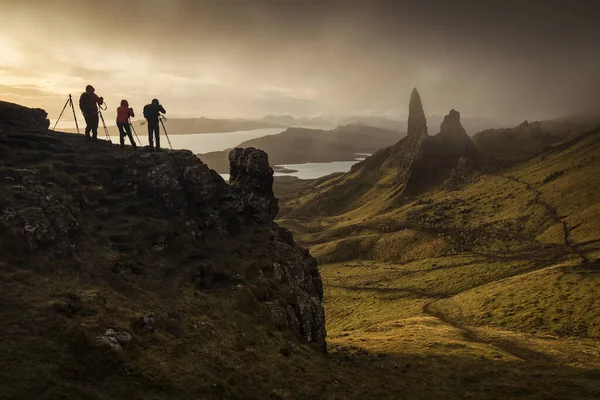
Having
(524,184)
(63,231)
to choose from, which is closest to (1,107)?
(63,231)

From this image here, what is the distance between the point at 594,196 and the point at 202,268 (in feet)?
512

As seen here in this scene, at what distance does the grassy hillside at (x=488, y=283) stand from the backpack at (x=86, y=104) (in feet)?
146

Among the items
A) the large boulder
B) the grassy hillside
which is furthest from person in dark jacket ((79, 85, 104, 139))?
the grassy hillside

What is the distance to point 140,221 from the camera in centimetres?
3750

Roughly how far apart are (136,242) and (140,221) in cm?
387

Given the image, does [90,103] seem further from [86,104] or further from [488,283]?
[488,283]

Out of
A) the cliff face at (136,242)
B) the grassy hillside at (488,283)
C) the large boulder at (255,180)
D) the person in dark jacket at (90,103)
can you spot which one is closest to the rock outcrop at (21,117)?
the cliff face at (136,242)

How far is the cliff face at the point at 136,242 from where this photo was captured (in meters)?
25.9

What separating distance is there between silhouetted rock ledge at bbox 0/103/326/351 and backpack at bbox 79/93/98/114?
17.0 ft

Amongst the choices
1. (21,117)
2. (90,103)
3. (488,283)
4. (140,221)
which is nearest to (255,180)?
(140,221)

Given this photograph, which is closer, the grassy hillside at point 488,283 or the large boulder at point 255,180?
the grassy hillside at point 488,283

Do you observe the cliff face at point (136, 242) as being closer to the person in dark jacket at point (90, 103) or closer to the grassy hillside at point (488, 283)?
the person in dark jacket at point (90, 103)

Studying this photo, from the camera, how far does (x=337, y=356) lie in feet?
132

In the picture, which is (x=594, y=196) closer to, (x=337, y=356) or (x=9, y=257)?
(x=337, y=356)
